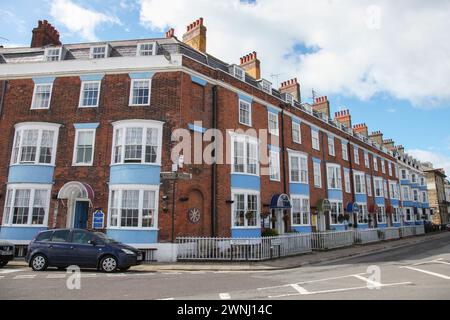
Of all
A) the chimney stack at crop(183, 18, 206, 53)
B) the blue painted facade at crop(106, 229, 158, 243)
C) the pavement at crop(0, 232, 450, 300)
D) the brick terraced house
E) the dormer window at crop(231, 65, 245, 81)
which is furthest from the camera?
the chimney stack at crop(183, 18, 206, 53)

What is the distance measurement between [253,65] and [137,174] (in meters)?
14.8

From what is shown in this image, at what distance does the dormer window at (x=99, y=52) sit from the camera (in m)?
19.5

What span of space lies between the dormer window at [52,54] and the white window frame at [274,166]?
15677 mm

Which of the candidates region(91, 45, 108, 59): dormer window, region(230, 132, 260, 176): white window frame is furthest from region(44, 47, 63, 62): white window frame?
region(230, 132, 260, 176): white window frame

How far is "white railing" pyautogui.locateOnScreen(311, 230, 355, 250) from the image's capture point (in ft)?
64.9

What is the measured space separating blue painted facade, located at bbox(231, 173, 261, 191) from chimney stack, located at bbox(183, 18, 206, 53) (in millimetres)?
9843

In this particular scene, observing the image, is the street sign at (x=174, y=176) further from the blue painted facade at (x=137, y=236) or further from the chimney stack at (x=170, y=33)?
the chimney stack at (x=170, y=33)

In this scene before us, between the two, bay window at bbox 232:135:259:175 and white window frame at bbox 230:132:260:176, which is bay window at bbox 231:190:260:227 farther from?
bay window at bbox 232:135:259:175

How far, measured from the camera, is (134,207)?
1641cm

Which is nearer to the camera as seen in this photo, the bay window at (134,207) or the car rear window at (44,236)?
the car rear window at (44,236)

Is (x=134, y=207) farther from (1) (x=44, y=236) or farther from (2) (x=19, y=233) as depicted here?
(2) (x=19, y=233)

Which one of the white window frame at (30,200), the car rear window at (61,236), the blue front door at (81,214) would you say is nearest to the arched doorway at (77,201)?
the blue front door at (81,214)

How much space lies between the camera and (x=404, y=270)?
39.3ft
